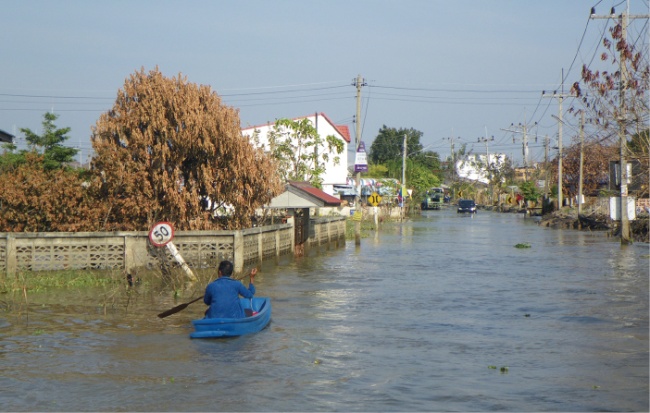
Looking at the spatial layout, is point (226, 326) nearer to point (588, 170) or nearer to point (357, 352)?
point (357, 352)

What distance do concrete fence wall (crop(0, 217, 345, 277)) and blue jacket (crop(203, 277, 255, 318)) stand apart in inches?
321

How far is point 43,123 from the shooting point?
153 ft

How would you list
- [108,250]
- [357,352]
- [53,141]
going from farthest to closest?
[53,141] → [108,250] → [357,352]

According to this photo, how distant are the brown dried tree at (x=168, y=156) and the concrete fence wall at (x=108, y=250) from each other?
192 cm

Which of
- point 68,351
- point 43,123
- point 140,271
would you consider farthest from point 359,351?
point 43,123

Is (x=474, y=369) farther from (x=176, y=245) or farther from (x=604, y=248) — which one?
(x=604, y=248)

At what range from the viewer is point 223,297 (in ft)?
46.6

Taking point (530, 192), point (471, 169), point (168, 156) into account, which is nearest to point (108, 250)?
point (168, 156)

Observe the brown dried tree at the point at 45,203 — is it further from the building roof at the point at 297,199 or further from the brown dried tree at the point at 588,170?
the brown dried tree at the point at 588,170

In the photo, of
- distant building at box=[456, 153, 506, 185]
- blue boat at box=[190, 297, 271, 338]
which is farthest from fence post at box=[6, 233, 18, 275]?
distant building at box=[456, 153, 506, 185]

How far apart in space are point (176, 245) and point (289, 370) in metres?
11.3

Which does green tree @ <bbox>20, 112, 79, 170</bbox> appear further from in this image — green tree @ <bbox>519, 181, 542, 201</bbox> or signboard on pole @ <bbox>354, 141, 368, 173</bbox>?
green tree @ <bbox>519, 181, 542, 201</bbox>

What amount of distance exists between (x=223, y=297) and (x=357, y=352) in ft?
7.94

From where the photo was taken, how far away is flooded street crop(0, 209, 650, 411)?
34.5 ft
